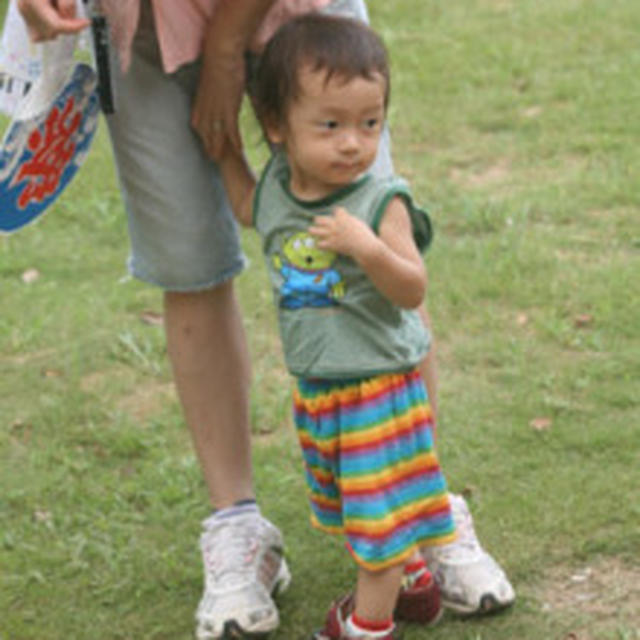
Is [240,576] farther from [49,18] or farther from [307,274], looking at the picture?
[49,18]

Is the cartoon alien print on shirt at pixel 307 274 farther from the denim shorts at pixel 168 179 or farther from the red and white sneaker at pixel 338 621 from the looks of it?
the red and white sneaker at pixel 338 621

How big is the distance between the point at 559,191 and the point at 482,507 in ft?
7.88

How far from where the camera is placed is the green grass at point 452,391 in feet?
11.4

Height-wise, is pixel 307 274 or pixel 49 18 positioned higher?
pixel 49 18

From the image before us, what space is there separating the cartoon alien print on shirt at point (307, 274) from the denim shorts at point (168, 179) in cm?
35

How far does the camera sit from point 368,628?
305cm

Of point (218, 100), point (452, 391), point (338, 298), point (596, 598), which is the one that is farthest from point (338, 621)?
point (452, 391)

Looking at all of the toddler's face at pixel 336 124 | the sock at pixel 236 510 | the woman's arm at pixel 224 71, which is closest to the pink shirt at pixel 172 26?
the woman's arm at pixel 224 71

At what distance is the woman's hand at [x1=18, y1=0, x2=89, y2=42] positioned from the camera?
2.79 meters

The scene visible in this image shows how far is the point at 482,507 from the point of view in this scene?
12.1 ft

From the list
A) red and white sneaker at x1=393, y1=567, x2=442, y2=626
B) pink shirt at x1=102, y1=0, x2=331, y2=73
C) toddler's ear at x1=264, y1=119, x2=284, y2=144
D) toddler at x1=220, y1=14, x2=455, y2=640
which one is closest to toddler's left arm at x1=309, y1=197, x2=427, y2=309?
toddler at x1=220, y1=14, x2=455, y2=640

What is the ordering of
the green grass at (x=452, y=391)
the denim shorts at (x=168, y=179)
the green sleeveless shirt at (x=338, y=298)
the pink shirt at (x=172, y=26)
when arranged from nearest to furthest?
1. the green sleeveless shirt at (x=338, y=298)
2. the pink shirt at (x=172, y=26)
3. the denim shorts at (x=168, y=179)
4. the green grass at (x=452, y=391)

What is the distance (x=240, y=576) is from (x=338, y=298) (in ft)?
2.52

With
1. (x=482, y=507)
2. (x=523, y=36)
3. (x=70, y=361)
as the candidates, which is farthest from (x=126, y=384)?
(x=523, y=36)
